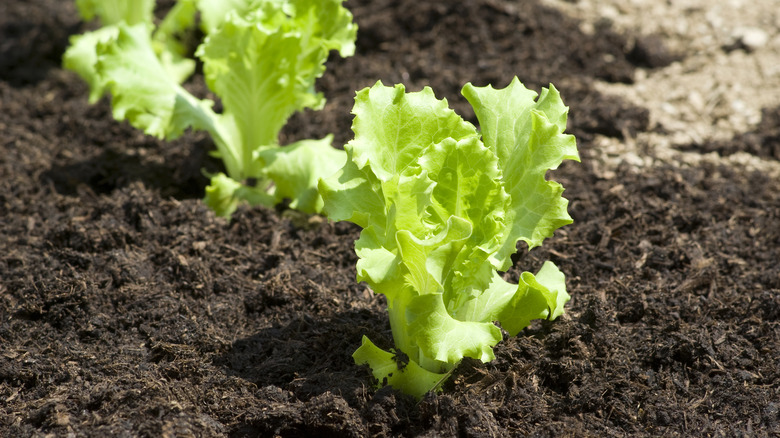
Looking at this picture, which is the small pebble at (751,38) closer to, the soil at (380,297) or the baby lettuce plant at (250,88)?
the soil at (380,297)

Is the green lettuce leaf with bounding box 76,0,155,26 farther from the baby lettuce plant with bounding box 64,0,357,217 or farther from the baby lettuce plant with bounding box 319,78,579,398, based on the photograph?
the baby lettuce plant with bounding box 319,78,579,398

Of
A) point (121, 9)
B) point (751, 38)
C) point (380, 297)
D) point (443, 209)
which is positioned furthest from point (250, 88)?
point (751, 38)

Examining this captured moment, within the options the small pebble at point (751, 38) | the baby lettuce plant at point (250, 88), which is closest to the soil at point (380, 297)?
the small pebble at point (751, 38)

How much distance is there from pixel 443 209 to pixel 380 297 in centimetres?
82

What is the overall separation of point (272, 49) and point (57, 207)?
1347 millimetres

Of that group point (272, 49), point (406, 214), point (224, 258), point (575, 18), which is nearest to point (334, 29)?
point (272, 49)

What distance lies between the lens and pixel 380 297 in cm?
314

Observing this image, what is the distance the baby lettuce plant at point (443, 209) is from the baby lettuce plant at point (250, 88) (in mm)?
1151

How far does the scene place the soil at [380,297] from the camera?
256cm

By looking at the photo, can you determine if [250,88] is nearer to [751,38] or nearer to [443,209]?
[443,209]

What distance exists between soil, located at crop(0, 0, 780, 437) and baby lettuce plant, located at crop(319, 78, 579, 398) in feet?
0.80

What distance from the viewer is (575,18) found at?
5340 mm

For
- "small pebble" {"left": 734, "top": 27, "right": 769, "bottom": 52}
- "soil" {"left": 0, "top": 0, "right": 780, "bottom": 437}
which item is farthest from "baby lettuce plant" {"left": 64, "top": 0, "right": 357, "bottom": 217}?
"small pebble" {"left": 734, "top": 27, "right": 769, "bottom": 52}

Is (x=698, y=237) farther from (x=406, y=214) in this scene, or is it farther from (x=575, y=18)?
(x=575, y=18)
